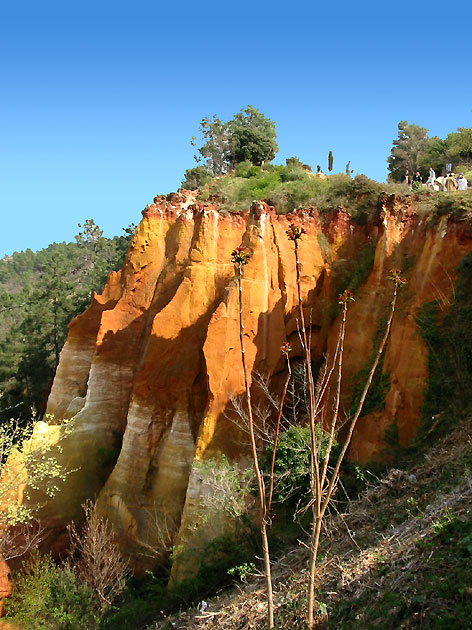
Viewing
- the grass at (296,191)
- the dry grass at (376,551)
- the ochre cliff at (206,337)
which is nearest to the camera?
the dry grass at (376,551)

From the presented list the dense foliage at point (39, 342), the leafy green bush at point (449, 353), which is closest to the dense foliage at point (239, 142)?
the dense foliage at point (39, 342)

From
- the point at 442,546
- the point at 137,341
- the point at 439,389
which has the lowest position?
the point at 442,546

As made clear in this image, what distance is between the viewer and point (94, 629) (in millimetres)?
11914

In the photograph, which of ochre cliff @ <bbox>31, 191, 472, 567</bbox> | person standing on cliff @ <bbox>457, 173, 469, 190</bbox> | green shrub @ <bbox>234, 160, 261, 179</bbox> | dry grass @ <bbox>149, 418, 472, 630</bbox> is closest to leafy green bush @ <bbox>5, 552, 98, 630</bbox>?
ochre cliff @ <bbox>31, 191, 472, 567</bbox>

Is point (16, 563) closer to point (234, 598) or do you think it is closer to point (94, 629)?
point (94, 629)

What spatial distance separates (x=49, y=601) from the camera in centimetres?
1314

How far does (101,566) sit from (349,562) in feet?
29.2

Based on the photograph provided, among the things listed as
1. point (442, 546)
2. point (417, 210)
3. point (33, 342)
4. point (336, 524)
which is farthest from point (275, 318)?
point (33, 342)

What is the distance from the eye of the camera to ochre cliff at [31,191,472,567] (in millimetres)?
12680

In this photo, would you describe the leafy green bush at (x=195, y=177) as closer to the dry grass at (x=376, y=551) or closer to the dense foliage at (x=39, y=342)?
the dense foliage at (x=39, y=342)

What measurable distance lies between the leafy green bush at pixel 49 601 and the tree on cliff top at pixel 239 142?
21.2 m

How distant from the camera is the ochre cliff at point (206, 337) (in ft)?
41.6

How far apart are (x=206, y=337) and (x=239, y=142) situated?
17834 millimetres

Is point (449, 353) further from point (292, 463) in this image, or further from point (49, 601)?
→ point (49, 601)
